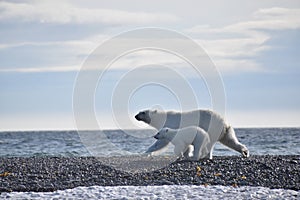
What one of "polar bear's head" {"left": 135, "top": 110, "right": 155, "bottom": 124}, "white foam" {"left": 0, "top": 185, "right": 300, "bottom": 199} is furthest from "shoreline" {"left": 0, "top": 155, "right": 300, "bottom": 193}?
"polar bear's head" {"left": 135, "top": 110, "right": 155, "bottom": 124}

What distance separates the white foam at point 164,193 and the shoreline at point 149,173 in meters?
0.48

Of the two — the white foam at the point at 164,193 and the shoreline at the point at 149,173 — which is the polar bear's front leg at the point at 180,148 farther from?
the white foam at the point at 164,193

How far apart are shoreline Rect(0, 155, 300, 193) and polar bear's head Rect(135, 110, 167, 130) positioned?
1.83 metres

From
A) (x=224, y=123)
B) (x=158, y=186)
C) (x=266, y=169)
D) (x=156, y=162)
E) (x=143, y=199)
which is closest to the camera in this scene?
(x=143, y=199)

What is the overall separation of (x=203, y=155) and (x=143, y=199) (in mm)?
5171

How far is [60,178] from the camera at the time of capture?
13.1 meters

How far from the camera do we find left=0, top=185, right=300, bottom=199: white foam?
1107 centimetres

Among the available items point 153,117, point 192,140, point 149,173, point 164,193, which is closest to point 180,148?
point 192,140

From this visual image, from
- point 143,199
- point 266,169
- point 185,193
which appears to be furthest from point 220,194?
point 266,169

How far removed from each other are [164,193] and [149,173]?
7.11 feet

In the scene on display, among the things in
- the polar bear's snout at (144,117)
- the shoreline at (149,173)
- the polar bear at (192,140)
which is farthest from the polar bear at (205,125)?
the polar bear's snout at (144,117)

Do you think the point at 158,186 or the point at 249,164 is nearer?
the point at 158,186

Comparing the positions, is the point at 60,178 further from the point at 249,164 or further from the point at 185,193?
the point at 249,164

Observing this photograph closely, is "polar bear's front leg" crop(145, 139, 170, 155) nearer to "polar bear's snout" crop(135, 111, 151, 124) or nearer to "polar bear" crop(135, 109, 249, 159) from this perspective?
"polar bear" crop(135, 109, 249, 159)
